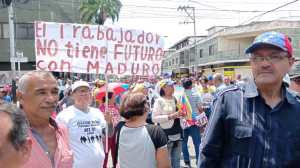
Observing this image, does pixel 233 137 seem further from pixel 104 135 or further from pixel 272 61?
pixel 104 135

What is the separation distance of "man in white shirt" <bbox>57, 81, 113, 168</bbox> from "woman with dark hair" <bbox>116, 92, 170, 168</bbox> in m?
0.40

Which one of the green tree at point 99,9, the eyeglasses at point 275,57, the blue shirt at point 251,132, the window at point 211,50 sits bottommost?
the blue shirt at point 251,132

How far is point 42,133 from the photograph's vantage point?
2.85m

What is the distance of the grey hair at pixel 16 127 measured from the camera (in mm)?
1563

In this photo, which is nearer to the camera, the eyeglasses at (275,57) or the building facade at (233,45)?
the eyeglasses at (275,57)

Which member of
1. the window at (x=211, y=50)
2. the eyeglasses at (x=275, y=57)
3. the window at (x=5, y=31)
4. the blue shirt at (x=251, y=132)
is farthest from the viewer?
the window at (x=211, y=50)

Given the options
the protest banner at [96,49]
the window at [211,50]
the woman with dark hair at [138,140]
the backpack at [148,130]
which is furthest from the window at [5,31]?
the woman with dark hair at [138,140]

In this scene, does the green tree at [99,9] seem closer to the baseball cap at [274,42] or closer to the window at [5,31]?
the window at [5,31]

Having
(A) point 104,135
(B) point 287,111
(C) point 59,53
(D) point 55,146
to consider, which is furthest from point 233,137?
(C) point 59,53

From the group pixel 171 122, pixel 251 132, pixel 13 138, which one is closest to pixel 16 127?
pixel 13 138

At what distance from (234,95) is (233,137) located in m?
0.27

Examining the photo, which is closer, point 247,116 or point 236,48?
point 247,116

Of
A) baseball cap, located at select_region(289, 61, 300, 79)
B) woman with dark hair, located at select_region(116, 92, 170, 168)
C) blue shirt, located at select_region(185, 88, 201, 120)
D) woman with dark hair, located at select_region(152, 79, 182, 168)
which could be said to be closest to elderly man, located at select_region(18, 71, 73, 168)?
woman with dark hair, located at select_region(116, 92, 170, 168)

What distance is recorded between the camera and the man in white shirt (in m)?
4.09
